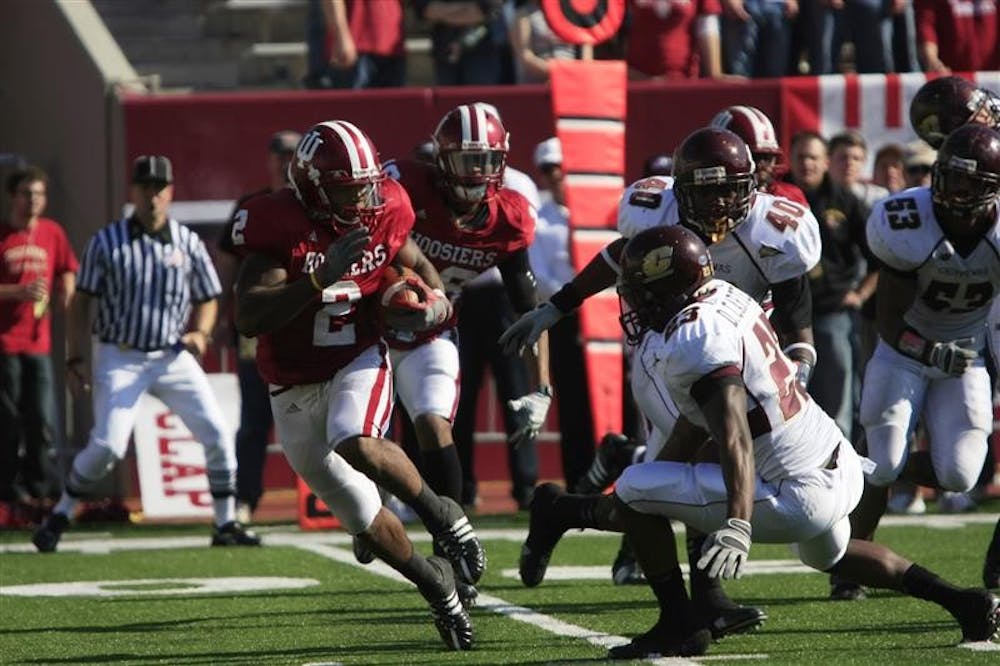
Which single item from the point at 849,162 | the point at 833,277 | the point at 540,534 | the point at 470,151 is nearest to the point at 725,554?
the point at 540,534

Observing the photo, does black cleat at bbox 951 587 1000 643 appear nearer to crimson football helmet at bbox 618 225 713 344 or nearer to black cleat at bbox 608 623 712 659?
black cleat at bbox 608 623 712 659

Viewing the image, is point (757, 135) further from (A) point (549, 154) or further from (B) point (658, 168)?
(A) point (549, 154)

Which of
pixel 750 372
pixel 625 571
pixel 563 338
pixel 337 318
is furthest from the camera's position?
pixel 563 338

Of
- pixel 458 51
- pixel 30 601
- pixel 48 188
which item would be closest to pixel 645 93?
pixel 458 51

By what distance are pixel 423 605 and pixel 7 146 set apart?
643 cm

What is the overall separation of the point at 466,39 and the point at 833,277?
9.28ft

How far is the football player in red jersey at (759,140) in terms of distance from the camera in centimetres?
674

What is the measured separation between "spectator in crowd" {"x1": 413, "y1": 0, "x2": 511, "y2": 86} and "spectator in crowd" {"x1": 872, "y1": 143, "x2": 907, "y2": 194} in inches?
92.8

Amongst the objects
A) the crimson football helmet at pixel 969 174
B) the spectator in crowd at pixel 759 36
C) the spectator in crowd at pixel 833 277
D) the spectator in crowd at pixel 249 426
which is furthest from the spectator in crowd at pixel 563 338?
the crimson football helmet at pixel 969 174

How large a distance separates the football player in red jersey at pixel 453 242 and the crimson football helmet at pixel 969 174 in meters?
1.49

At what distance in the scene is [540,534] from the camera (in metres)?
6.15

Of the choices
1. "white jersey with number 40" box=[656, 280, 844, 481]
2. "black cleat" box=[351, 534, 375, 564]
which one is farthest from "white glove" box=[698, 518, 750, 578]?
"black cleat" box=[351, 534, 375, 564]

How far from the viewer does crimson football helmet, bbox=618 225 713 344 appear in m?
5.23

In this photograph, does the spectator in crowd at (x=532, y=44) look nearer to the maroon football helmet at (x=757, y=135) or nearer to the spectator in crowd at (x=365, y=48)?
the spectator in crowd at (x=365, y=48)
